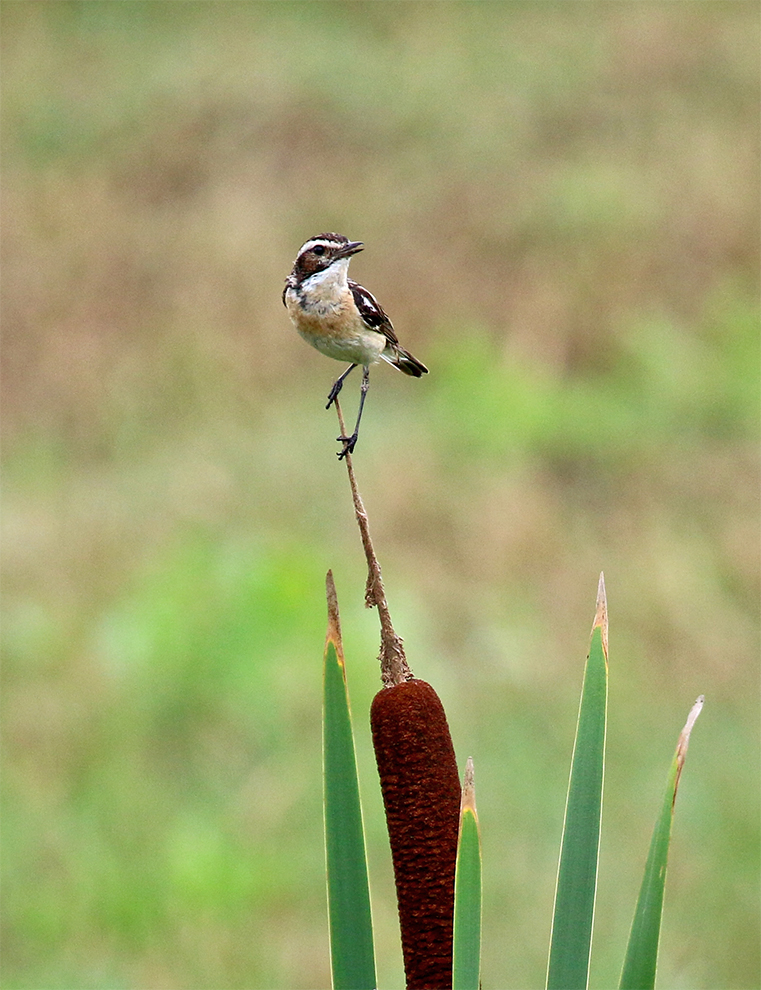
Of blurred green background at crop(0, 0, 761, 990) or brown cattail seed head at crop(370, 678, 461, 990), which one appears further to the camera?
blurred green background at crop(0, 0, 761, 990)

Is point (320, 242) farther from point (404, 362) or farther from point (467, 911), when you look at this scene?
point (467, 911)

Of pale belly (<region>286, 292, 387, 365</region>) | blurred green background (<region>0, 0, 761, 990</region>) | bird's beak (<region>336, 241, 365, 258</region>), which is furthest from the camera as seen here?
blurred green background (<region>0, 0, 761, 990</region>)

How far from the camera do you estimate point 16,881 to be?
6.86m

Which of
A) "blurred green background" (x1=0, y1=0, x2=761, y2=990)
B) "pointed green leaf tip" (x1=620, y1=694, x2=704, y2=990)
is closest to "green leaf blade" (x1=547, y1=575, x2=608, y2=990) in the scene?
"pointed green leaf tip" (x1=620, y1=694, x2=704, y2=990)

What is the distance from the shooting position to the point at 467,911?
1.44 meters

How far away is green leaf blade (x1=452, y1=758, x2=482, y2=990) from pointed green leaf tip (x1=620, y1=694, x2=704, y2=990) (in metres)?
0.21

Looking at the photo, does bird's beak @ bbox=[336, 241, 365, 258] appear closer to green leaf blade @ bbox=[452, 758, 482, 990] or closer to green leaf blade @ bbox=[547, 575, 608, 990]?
green leaf blade @ bbox=[547, 575, 608, 990]

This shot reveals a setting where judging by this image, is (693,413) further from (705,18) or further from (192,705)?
(705,18)

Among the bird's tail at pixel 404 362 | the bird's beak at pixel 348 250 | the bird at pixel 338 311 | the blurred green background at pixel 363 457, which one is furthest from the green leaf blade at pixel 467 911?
the blurred green background at pixel 363 457

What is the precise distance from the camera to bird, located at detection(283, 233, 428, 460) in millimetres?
1896

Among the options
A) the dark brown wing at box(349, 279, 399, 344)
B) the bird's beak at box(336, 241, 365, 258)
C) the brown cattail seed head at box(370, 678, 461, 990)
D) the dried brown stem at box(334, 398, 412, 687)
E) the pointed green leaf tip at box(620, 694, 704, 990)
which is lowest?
the pointed green leaf tip at box(620, 694, 704, 990)

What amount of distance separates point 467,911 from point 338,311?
87cm

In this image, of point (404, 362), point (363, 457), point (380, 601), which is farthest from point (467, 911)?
point (363, 457)

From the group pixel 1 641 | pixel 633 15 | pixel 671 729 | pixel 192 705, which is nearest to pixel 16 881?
pixel 192 705
